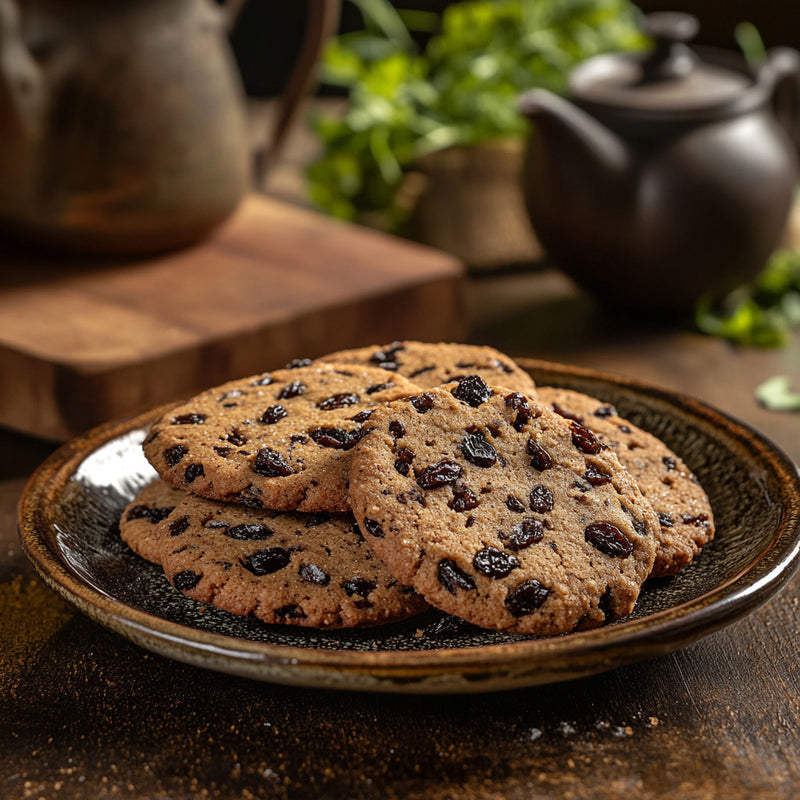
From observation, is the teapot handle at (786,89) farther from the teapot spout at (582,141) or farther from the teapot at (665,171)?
the teapot spout at (582,141)

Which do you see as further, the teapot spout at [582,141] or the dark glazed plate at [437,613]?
the teapot spout at [582,141]

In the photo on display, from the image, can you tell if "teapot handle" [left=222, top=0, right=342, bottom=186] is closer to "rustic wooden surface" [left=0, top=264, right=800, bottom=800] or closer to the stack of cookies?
the stack of cookies

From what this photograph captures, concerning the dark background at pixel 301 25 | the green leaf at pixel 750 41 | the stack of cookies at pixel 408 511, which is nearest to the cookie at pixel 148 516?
the stack of cookies at pixel 408 511

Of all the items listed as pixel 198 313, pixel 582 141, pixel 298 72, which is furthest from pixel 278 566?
pixel 298 72

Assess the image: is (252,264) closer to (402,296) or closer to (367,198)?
(402,296)

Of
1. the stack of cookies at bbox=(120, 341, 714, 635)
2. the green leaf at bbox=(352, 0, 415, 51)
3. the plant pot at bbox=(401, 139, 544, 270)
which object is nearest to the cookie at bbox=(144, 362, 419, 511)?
the stack of cookies at bbox=(120, 341, 714, 635)

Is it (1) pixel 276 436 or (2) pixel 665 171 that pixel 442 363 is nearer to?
(1) pixel 276 436
